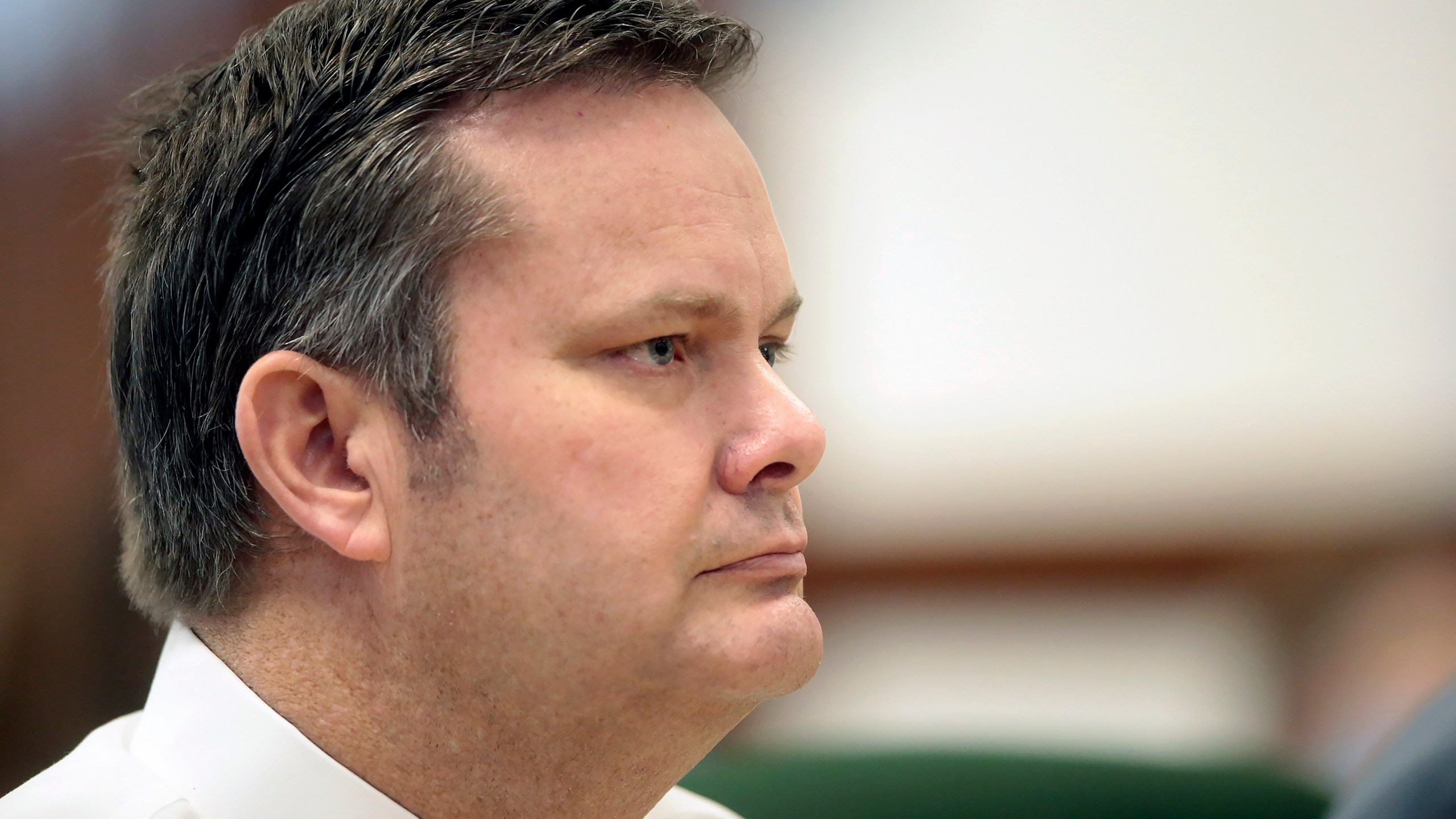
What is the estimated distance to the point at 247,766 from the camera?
1083 millimetres

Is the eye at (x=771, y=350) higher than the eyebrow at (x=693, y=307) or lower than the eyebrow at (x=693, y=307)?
higher

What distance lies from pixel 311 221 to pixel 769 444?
1.48 ft

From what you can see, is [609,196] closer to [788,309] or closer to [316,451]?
[788,309]

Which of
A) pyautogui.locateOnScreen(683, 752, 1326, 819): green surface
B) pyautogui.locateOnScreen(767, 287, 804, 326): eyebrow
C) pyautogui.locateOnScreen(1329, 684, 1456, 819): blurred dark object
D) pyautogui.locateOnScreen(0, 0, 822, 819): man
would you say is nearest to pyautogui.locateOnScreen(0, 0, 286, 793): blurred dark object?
pyautogui.locateOnScreen(683, 752, 1326, 819): green surface

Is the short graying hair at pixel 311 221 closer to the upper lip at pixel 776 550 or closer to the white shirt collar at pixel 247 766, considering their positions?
the white shirt collar at pixel 247 766

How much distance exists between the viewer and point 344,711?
1.10 metres

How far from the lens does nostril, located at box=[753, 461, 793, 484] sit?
1106mm

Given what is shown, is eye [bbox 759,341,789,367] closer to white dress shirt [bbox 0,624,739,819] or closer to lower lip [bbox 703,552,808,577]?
lower lip [bbox 703,552,808,577]

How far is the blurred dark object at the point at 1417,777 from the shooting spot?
105 cm

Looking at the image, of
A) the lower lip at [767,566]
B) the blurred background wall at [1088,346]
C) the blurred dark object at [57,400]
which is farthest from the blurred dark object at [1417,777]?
the blurred dark object at [57,400]

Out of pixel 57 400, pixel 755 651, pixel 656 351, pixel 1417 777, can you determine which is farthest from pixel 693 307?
pixel 57 400

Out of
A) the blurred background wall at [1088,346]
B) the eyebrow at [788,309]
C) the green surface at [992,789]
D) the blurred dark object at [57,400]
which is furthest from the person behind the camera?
the blurred background wall at [1088,346]

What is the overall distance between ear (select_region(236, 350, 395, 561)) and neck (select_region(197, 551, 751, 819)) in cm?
7

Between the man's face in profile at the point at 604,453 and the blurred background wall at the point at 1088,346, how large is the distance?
7.10 ft
